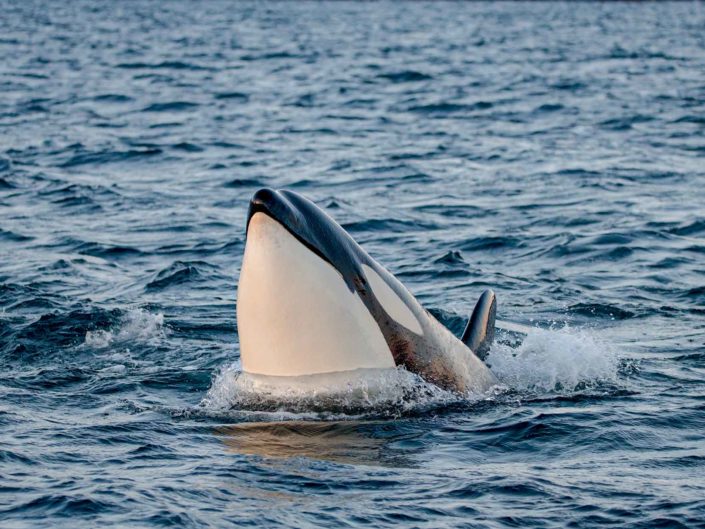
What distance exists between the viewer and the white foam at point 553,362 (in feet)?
42.6

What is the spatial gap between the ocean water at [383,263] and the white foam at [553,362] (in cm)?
4

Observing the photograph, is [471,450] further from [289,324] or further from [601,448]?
[289,324]

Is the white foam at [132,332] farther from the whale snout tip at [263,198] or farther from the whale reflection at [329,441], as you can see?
the whale snout tip at [263,198]

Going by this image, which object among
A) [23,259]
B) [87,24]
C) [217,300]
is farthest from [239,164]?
[87,24]

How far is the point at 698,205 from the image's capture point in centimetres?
2345

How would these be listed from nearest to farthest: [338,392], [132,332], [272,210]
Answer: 1. [272,210]
2. [338,392]
3. [132,332]

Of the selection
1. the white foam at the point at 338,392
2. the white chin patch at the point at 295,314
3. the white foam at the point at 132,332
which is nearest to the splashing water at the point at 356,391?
the white foam at the point at 338,392

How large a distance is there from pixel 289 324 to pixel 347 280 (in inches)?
23.9

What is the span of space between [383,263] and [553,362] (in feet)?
21.8

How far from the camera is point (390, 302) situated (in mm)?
10969

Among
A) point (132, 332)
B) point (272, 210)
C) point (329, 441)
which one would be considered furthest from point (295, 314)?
point (132, 332)

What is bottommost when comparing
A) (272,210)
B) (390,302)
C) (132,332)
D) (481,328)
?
(132,332)

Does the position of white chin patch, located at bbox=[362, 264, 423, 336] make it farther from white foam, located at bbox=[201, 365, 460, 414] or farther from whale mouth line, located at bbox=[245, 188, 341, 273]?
whale mouth line, located at bbox=[245, 188, 341, 273]

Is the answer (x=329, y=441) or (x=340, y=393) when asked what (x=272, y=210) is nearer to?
(x=340, y=393)
